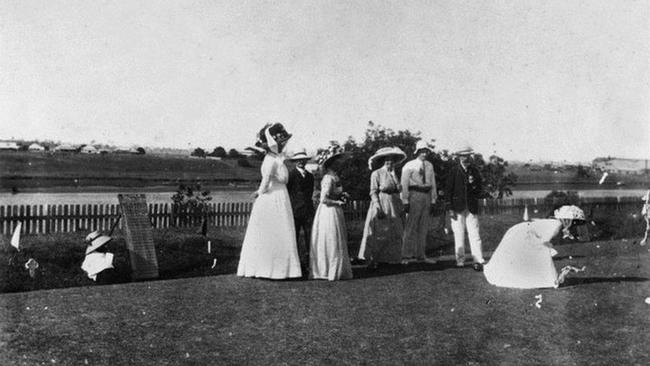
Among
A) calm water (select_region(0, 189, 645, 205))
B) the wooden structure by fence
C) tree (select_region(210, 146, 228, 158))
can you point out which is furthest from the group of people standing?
tree (select_region(210, 146, 228, 158))

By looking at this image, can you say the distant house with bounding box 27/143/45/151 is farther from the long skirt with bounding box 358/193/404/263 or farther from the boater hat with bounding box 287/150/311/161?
the long skirt with bounding box 358/193/404/263

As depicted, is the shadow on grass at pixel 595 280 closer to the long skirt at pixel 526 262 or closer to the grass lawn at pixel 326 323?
the grass lawn at pixel 326 323

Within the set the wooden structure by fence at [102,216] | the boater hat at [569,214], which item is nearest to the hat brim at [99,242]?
the wooden structure by fence at [102,216]

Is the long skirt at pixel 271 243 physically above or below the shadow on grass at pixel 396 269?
above

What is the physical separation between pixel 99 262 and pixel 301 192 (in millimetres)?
3245

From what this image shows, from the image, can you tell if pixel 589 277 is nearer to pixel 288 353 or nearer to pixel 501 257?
pixel 501 257

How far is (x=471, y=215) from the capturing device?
430 inches

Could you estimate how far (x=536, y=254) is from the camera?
8.92 m

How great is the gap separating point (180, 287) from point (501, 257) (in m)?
4.35

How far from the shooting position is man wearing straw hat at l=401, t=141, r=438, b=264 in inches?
461

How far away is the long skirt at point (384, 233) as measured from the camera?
11.1 metres

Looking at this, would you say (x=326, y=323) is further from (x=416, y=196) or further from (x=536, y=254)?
(x=416, y=196)

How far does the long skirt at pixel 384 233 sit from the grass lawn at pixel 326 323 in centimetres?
158

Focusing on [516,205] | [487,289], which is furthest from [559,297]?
[516,205]
